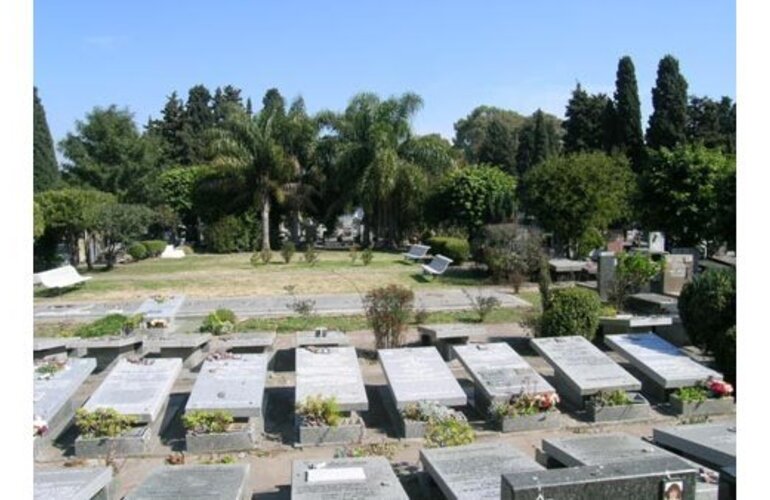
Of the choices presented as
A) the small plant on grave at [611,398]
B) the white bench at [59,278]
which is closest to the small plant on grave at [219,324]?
the white bench at [59,278]

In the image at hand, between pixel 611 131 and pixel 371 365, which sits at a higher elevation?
pixel 611 131

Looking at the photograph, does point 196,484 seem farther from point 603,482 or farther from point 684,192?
point 684,192

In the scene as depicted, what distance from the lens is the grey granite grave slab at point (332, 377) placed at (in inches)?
319

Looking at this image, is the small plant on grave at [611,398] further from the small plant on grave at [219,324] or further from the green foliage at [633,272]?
the small plant on grave at [219,324]

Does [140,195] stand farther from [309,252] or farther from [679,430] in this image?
[679,430]

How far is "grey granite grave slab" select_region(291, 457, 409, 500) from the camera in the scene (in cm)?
538

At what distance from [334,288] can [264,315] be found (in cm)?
423

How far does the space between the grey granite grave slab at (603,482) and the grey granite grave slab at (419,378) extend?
135 inches

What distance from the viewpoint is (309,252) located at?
25703 mm

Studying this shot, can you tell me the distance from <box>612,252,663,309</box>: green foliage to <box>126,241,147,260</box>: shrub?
19319mm

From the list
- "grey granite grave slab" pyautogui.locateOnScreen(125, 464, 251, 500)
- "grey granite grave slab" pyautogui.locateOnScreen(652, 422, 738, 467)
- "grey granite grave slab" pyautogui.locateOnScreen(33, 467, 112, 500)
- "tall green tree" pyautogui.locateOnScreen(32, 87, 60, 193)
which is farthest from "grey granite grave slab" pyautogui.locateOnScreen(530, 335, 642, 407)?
"tall green tree" pyautogui.locateOnScreen(32, 87, 60, 193)

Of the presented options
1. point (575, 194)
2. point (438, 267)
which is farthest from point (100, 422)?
point (575, 194)
